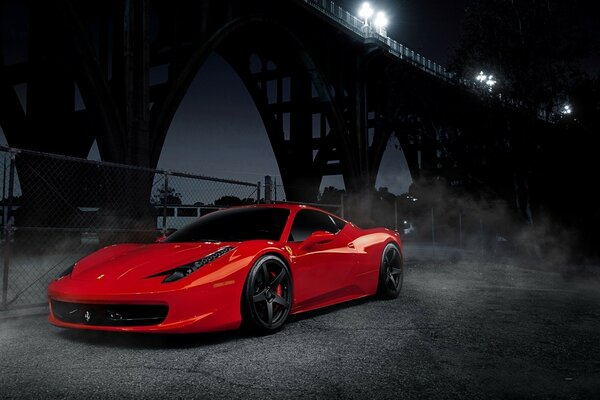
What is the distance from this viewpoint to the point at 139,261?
A: 4457 millimetres

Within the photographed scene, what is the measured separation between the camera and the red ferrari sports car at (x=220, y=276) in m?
4.03

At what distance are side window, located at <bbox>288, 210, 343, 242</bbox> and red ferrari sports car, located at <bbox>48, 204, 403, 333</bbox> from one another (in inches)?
0.6

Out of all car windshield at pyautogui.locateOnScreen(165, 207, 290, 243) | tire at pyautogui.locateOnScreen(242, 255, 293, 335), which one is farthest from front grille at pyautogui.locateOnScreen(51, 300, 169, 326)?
car windshield at pyautogui.locateOnScreen(165, 207, 290, 243)

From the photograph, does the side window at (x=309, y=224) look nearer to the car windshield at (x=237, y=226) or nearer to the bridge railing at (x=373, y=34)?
the car windshield at (x=237, y=226)

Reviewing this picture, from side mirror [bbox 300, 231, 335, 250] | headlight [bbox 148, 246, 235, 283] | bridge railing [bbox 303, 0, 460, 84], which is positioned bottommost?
headlight [bbox 148, 246, 235, 283]

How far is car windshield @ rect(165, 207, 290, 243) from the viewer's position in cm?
519

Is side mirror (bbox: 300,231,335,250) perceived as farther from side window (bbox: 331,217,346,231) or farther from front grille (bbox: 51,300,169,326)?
front grille (bbox: 51,300,169,326)

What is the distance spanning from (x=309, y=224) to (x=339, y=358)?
2079 millimetres

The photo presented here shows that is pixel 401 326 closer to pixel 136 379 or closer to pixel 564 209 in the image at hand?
pixel 136 379

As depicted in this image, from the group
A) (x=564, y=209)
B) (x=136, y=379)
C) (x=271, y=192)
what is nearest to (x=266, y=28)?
(x=271, y=192)

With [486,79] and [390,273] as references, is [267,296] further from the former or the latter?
[486,79]

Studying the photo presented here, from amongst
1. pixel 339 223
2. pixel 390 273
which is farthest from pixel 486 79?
pixel 339 223

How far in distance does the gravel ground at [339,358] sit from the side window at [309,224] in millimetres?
848

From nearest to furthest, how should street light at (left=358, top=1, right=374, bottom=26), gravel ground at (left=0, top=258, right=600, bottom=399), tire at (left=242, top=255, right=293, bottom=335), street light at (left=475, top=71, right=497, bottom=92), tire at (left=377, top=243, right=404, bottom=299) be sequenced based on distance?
gravel ground at (left=0, top=258, right=600, bottom=399) < tire at (left=242, top=255, right=293, bottom=335) < tire at (left=377, top=243, right=404, bottom=299) < street light at (left=475, top=71, right=497, bottom=92) < street light at (left=358, top=1, right=374, bottom=26)
